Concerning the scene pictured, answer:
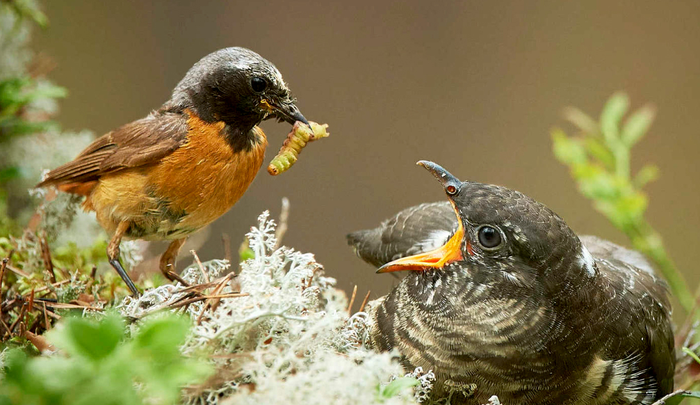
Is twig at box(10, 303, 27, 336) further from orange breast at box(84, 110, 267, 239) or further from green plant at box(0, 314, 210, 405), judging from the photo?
green plant at box(0, 314, 210, 405)

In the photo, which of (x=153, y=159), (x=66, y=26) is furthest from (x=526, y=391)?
(x=66, y=26)

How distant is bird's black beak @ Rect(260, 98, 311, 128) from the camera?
1371 mm

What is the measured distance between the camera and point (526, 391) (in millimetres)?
1409

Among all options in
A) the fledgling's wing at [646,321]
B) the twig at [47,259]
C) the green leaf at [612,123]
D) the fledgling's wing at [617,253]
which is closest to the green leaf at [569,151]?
the green leaf at [612,123]

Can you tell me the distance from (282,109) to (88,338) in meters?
0.77

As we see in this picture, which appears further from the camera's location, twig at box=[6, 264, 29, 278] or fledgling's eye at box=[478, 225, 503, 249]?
twig at box=[6, 264, 29, 278]

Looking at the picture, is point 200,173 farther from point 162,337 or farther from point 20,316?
point 162,337

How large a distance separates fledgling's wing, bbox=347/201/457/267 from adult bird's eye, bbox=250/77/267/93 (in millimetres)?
698

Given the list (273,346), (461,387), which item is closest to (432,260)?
(461,387)

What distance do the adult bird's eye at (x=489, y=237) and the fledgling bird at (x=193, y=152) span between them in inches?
18.9

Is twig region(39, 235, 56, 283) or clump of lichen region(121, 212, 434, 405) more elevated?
twig region(39, 235, 56, 283)

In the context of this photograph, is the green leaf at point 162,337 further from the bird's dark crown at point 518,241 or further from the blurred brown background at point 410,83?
the blurred brown background at point 410,83

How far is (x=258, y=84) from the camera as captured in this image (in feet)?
4.41

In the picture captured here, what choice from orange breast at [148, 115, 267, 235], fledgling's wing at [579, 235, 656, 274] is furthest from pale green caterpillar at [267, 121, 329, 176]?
fledgling's wing at [579, 235, 656, 274]
